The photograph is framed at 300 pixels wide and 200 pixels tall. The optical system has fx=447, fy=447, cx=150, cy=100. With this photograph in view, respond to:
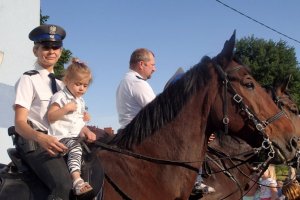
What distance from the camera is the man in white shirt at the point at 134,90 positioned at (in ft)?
14.8

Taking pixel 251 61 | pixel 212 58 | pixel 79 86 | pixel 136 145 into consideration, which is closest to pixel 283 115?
pixel 212 58

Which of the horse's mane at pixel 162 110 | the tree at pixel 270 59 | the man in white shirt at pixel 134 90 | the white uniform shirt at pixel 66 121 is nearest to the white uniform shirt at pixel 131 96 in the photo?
the man in white shirt at pixel 134 90

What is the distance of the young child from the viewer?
3.18 meters

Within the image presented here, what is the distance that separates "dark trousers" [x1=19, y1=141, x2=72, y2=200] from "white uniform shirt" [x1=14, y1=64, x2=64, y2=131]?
0.24 meters

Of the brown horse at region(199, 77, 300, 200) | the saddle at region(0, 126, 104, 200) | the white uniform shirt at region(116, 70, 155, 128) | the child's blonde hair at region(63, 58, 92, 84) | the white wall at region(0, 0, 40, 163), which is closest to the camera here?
the saddle at region(0, 126, 104, 200)

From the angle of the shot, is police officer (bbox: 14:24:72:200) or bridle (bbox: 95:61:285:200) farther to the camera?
bridle (bbox: 95:61:285:200)

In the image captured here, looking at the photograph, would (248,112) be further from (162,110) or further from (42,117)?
(42,117)

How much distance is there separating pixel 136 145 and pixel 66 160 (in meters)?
0.59

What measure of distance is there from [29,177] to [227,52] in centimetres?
185

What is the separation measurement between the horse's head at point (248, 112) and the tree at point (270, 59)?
3933 centimetres

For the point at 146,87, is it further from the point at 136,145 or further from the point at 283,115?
the point at 283,115

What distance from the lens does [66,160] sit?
3.29m

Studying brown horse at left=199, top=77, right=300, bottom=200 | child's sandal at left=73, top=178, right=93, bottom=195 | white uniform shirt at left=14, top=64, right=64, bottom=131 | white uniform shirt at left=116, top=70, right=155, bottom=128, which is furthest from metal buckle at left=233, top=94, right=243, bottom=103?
brown horse at left=199, top=77, right=300, bottom=200

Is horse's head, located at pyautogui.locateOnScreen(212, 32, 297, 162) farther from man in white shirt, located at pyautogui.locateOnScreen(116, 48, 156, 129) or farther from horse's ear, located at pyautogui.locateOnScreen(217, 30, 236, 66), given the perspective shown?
man in white shirt, located at pyautogui.locateOnScreen(116, 48, 156, 129)
